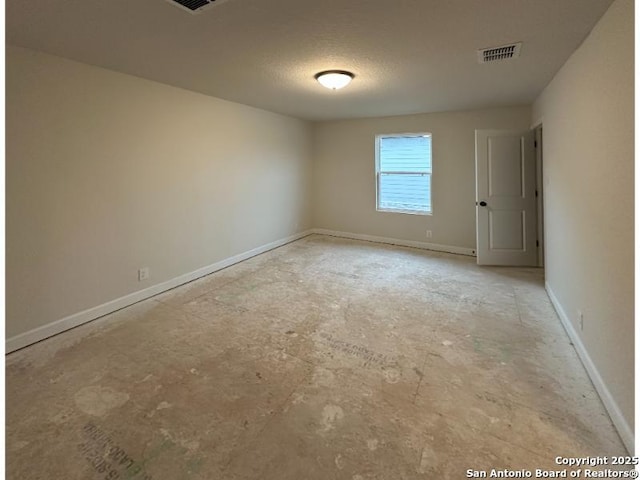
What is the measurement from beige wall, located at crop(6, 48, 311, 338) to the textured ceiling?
28cm

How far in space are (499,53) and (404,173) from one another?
3355 millimetres

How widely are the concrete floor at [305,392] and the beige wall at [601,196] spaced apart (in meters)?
0.33

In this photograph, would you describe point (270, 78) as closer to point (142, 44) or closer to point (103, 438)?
point (142, 44)

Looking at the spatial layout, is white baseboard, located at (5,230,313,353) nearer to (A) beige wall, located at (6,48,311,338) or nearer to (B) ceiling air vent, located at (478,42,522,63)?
(A) beige wall, located at (6,48,311,338)

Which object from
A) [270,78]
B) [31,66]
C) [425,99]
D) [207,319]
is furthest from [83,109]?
[425,99]

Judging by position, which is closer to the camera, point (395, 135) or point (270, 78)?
point (270, 78)

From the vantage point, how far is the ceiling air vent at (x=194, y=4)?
6.59 ft

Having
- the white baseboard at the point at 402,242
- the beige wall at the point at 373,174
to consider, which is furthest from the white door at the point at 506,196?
the white baseboard at the point at 402,242

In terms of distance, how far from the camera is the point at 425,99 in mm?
4609

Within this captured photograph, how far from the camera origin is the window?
19.6 ft

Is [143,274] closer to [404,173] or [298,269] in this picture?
[298,269]

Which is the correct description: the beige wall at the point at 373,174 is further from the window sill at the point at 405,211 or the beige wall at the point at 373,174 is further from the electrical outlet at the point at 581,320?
the electrical outlet at the point at 581,320

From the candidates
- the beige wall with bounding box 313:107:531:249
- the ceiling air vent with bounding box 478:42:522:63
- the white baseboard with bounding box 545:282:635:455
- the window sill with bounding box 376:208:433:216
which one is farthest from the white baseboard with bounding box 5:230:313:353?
the white baseboard with bounding box 545:282:635:455

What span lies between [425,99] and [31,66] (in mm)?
4106
